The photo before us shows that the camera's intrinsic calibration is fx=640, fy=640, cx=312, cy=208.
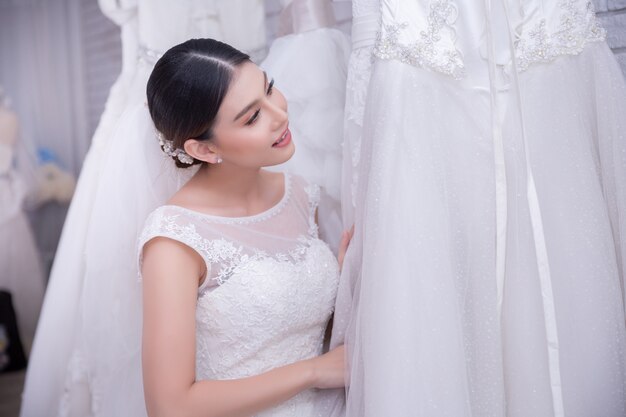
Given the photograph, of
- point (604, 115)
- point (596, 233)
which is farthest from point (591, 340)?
point (604, 115)

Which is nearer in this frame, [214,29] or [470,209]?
[470,209]

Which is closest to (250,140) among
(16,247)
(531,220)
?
(531,220)

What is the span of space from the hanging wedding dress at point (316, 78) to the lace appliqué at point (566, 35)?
17.3 inches

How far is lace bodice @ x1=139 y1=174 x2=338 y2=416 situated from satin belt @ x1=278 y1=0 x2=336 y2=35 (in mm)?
377

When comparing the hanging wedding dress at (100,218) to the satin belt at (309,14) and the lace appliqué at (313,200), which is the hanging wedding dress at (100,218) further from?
the lace appliqué at (313,200)

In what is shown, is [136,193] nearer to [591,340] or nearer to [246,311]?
[246,311]

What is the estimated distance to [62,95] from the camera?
1.92 m

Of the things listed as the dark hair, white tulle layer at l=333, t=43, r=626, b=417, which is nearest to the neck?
the dark hair

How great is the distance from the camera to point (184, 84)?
3.50 ft

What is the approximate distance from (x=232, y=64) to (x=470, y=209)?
47cm

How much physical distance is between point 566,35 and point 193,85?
1.89ft

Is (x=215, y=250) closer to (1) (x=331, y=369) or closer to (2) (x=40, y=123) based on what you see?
(1) (x=331, y=369)

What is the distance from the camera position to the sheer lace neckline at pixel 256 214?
45.1 inches

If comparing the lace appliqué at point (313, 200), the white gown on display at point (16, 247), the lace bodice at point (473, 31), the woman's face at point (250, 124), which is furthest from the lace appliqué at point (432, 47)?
the white gown on display at point (16, 247)
